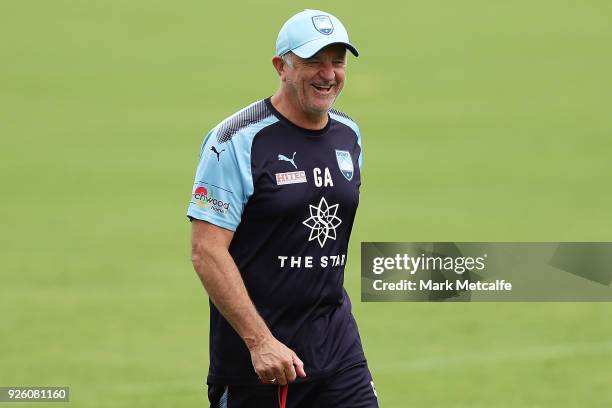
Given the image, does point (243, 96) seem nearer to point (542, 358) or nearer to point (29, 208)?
point (29, 208)

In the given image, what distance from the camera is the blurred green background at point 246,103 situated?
1181 centimetres

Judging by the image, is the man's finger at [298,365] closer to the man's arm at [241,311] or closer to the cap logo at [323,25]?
the man's arm at [241,311]

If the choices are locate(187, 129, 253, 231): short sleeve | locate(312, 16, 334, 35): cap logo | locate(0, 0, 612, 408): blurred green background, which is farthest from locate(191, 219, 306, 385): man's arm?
locate(0, 0, 612, 408): blurred green background

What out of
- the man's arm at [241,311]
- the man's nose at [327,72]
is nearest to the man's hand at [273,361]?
the man's arm at [241,311]

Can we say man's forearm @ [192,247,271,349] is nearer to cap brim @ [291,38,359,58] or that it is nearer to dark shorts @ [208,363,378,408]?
dark shorts @ [208,363,378,408]

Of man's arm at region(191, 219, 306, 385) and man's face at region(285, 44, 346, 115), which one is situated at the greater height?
man's face at region(285, 44, 346, 115)

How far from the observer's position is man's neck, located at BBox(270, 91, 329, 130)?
6.66 m

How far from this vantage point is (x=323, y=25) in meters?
6.48

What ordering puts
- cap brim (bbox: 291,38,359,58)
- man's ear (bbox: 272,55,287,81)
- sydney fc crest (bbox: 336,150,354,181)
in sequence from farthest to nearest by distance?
sydney fc crest (bbox: 336,150,354,181), man's ear (bbox: 272,55,287,81), cap brim (bbox: 291,38,359,58)

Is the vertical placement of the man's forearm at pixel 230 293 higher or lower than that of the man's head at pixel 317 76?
lower

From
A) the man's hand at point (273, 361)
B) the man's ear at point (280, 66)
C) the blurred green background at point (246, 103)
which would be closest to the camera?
the man's hand at point (273, 361)

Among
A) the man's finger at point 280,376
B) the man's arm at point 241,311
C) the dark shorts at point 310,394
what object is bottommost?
the dark shorts at point 310,394

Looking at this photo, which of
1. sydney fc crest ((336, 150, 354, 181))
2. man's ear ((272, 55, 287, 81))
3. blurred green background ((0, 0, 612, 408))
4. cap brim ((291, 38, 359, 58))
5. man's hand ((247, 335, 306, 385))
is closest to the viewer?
man's hand ((247, 335, 306, 385))

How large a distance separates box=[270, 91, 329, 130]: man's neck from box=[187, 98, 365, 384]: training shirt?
0.03 metres
